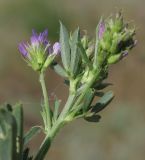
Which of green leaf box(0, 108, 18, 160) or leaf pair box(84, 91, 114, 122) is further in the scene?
leaf pair box(84, 91, 114, 122)

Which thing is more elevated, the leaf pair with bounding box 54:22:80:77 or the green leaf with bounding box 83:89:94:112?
the leaf pair with bounding box 54:22:80:77

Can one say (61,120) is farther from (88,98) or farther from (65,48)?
(65,48)

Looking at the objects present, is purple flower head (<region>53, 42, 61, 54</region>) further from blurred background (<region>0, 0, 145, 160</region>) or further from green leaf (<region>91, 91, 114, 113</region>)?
blurred background (<region>0, 0, 145, 160</region>)

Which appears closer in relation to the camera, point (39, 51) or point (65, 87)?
point (39, 51)

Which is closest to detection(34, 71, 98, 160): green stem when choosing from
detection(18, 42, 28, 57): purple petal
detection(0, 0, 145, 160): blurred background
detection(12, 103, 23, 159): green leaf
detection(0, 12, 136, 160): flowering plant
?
detection(0, 12, 136, 160): flowering plant

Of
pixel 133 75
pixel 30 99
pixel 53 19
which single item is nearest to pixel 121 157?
pixel 30 99

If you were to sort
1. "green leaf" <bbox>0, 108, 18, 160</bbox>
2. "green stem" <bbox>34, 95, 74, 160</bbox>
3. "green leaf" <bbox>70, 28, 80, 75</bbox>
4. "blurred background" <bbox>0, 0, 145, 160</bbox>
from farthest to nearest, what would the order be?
1. "blurred background" <bbox>0, 0, 145, 160</bbox>
2. "green leaf" <bbox>70, 28, 80, 75</bbox>
3. "green stem" <bbox>34, 95, 74, 160</bbox>
4. "green leaf" <bbox>0, 108, 18, 160</bbox>

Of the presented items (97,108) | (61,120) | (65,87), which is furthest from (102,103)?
(65,87)

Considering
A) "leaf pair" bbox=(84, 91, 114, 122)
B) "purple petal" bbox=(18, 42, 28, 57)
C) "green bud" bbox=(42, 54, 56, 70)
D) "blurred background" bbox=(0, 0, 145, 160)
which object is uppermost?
"purple petal" bbox=(18, 42, 28, 57)
